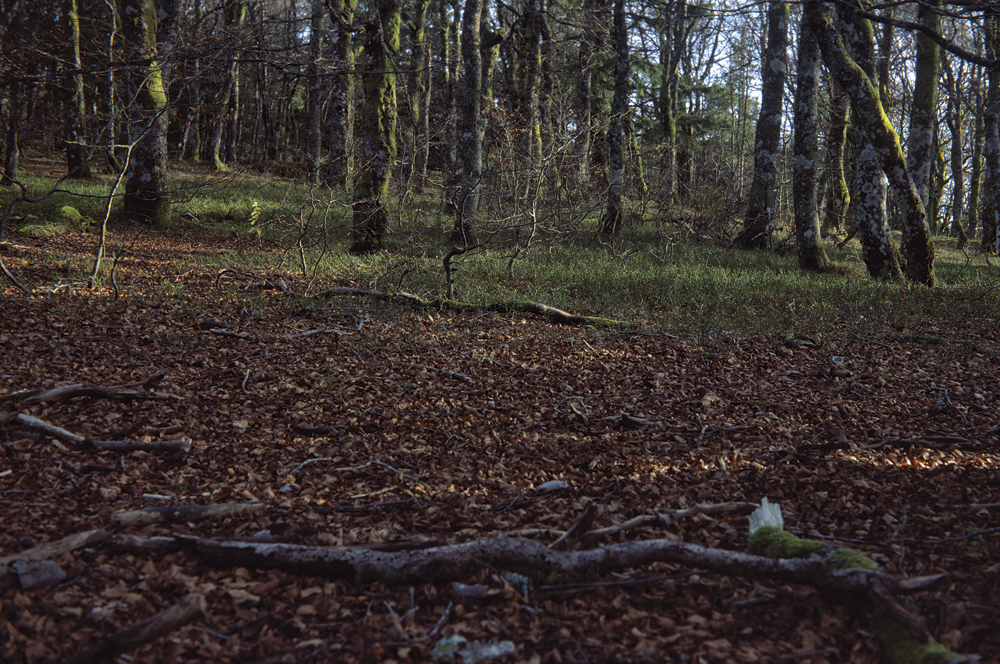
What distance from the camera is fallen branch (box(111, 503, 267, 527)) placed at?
10.7 ft

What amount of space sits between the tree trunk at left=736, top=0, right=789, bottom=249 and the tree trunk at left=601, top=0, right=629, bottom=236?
3.31 m

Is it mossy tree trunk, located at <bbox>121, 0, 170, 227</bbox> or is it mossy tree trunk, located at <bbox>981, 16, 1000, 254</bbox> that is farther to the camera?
mossy tree trunk, located at <bbox>121, 0, 170, 227</bbox>

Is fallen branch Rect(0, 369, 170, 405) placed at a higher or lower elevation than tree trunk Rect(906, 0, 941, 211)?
lower

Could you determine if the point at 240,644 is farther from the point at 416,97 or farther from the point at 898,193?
the point at 416,97

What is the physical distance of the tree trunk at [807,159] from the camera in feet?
41.1

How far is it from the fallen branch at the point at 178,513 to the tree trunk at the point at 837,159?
15.0 metres

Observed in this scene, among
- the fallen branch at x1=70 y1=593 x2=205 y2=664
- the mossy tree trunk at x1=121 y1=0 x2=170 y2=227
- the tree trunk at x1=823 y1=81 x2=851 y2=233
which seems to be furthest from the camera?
the tree trunk at x1=823 y1=81 x2=851 y2=233

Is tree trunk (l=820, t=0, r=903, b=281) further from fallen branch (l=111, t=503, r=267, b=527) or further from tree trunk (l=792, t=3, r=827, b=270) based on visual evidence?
fallen branch (l=111, t=503, r=267, b=527)

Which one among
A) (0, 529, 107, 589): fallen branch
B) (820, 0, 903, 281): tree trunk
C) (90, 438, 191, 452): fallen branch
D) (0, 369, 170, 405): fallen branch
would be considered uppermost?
(820, 0, 903, 281): tree trunk

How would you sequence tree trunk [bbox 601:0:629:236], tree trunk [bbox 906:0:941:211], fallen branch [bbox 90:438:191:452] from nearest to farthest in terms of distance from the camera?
1. fallen branch [bbox 90:438:191:452]
2. tree trunk [bbox 906:0:941:211]
3. tree trunk [bbox 601:0:629:236]

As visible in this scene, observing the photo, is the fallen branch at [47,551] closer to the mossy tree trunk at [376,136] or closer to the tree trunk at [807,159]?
the mossy tree trunk at [376,136]

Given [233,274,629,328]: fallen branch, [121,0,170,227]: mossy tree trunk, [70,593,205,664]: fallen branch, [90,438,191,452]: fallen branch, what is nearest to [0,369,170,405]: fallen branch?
[90,438,191,452]: fallen branch

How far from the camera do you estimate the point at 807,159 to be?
12.8 m

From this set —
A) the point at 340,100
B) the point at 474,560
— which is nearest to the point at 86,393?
the point at 474,560
